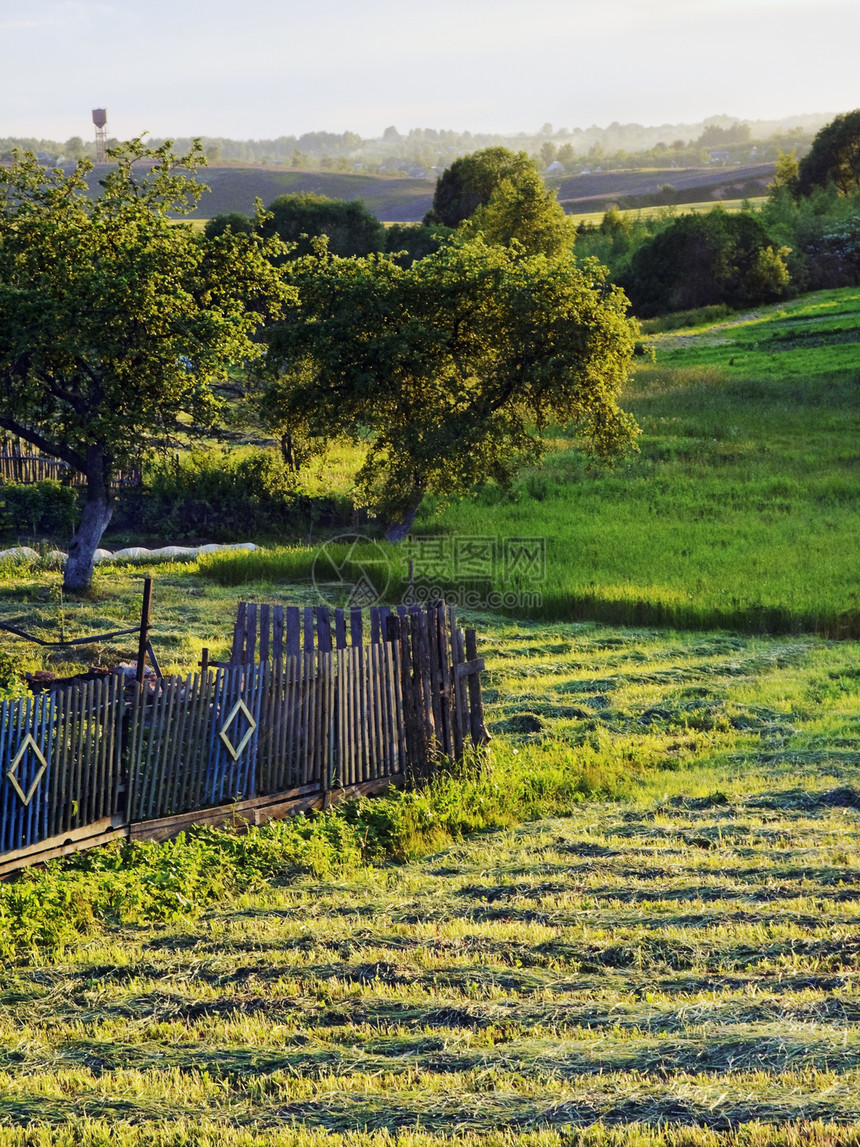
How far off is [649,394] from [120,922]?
146 feet

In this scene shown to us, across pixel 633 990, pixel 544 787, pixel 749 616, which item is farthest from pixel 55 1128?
pixel 749 616

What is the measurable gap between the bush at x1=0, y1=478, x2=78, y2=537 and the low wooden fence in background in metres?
19.4

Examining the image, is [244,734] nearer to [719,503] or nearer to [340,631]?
[340,631]

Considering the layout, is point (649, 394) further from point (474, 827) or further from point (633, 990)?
point (633, 990)

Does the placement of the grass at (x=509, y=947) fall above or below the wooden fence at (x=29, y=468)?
below

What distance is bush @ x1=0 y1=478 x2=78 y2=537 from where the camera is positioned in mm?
29812

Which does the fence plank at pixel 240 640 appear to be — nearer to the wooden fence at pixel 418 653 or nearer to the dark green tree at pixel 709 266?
the wooden fence at pixel 418 653

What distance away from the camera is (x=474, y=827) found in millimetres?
10992

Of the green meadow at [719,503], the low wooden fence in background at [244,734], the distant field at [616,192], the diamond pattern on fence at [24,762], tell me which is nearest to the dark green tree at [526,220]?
the green meadow at [719,503]

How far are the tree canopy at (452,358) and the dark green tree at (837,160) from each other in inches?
2865

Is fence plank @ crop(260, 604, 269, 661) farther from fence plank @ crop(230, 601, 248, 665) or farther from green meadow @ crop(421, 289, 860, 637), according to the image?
green meadow @ crop(421, 289, 860, 637)

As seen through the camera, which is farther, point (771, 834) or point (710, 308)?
point (710, 308)

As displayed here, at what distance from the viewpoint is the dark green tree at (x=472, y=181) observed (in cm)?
7850

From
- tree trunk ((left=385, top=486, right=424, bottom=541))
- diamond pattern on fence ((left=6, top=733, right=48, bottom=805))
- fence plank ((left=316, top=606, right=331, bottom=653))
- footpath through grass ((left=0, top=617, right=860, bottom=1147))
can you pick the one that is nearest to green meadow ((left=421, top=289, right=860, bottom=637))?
tree trunk ((left=385, top=486, right=424, bottom=541))
